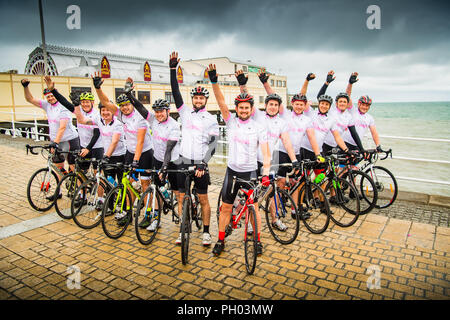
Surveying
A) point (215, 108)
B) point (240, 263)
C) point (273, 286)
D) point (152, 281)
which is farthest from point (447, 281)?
point (215, 108)

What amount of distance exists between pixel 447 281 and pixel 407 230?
1.54m

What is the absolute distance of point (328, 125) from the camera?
5867 millimetres

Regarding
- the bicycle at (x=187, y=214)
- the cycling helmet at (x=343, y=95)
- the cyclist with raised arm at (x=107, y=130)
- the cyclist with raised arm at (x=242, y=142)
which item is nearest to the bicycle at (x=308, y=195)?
the cyclist with raised arm at (x=242, y=142)

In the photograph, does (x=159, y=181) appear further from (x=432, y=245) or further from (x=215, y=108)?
(x=215, y=108)

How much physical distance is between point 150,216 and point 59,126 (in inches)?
126

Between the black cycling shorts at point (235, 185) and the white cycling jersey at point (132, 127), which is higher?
the white cycling jersey at point (132, 127)

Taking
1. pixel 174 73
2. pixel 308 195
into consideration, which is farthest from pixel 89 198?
pixel 308 195

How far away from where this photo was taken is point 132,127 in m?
5.31

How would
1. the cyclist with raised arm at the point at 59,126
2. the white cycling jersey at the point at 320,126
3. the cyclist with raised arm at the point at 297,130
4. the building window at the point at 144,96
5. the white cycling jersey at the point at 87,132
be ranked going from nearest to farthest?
the cyclist with raised arm at the point at 297,130 < the white cycling jersey at the point at 320,126 < the white cycling jersey at the point at 87,132 < the cyclist with raised arm at the point at 59,126 < the building window at the point at 144,96

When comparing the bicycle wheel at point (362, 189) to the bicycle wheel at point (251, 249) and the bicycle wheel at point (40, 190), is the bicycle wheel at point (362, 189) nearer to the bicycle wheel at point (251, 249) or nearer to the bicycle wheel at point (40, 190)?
the bicycle wheel at point (251, 249)

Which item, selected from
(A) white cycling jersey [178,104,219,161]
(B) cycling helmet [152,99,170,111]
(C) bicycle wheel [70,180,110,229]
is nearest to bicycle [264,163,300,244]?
(A) white cycling jersey [178,104,219,161]

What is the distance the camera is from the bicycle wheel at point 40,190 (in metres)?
5.89

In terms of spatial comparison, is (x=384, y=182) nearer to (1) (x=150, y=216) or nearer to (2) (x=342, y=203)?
(2) (x=342, y=203)

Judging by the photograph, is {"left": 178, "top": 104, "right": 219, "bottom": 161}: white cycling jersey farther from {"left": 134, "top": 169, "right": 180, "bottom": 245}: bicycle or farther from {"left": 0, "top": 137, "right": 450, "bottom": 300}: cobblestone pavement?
{"left": 0, "top": 137, "right": 450, "bottom": 300}: cobblestone pavement
